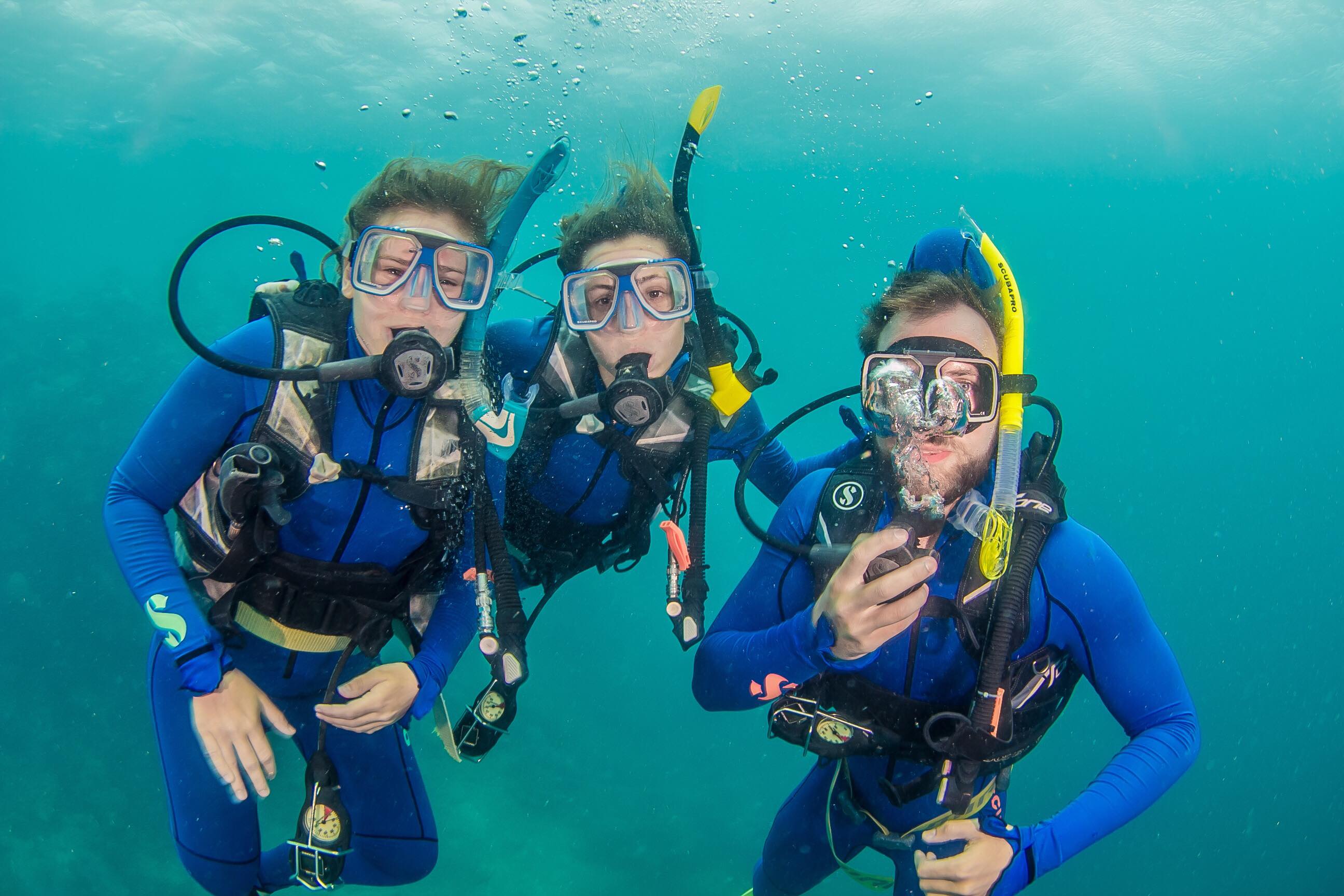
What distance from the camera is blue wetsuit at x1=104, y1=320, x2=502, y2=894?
267 centimetres

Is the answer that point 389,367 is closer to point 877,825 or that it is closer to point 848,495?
point 848,495

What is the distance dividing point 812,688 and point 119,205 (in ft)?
117

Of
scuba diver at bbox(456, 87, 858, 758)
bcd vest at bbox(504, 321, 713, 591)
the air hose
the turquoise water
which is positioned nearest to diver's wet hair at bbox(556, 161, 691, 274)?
scuba diver at bbox(456, 87, 858, 758)

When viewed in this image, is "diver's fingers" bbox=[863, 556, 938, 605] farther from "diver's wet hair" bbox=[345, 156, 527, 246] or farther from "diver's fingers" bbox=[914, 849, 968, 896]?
"diver's wet hair" bbox=[345, 156, 527, 246]

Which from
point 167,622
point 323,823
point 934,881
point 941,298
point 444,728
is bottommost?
point 323,823

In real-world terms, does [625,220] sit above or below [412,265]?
above

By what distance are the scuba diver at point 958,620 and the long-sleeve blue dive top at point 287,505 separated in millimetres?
1387

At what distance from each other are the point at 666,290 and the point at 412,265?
1255 mm

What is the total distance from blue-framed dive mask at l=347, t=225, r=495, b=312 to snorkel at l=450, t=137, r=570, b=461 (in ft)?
0.42

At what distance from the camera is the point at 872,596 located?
166 centimetres

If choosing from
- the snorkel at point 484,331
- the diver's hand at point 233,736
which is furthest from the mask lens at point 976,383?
the diver's hand at point 233,736

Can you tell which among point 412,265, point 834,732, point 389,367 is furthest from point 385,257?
point 834,732

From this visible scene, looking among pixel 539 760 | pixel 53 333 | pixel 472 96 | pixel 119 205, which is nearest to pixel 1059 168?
pixel 472 96

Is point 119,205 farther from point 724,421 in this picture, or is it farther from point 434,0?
point 724,421
